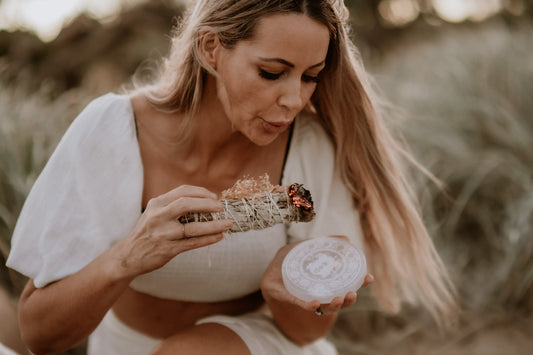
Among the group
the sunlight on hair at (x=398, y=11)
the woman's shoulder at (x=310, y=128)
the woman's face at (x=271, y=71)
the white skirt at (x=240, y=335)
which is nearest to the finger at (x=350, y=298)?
the white skirt at (x=240, y=335)

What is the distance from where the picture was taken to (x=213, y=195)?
1437 millimetres

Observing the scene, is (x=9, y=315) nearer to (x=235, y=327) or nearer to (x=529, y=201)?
(x=235, y=327)

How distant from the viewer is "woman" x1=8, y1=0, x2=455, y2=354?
1618 mm

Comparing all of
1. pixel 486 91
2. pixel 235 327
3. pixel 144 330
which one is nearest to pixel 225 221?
pixel 235 327

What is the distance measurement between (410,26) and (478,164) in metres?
6.79

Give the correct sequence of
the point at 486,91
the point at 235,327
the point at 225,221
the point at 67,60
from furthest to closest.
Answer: the point at 67,60, the point at 486,91, the point at 235,327, the point at 225,221

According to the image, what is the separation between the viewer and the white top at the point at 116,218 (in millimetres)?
1771

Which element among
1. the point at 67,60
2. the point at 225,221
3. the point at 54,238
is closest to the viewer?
the point at 225,221

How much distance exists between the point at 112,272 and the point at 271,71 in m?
0.80

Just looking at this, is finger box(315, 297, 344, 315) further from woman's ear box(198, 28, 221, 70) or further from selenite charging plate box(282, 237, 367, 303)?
woman's ear box(198, 28, 221, 70)

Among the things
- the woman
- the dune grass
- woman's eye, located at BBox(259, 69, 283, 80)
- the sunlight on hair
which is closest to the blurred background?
the dune grass

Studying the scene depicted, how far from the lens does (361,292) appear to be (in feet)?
11.1

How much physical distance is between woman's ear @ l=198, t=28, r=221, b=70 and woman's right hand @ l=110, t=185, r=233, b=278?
0.58 meters

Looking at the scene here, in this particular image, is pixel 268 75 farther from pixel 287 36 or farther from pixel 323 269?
pixel 323 269
